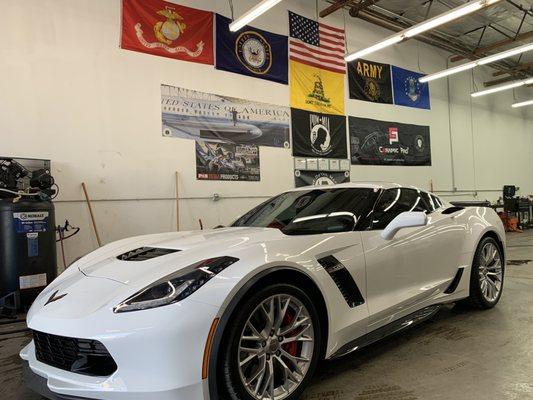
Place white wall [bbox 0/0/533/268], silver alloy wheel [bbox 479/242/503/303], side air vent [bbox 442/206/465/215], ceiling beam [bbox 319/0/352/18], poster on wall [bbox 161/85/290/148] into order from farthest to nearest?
ceiling beam [bbox 319/0/352/18], poster on wall [bbox 161/85/290/148], white wall [bbox 0/0/533/268], silver alloy wheel [bbox 479/242/503/303], side air vent [bbox 442/206/465/215]

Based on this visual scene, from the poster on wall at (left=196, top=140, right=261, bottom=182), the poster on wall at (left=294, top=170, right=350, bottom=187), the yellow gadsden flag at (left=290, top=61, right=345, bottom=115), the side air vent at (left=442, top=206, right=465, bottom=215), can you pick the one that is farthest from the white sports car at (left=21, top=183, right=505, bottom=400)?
the yellow gadsden flag at (left=290, top=61, right=345, bottom=115)

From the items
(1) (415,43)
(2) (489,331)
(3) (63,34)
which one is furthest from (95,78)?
(1) (415,43)

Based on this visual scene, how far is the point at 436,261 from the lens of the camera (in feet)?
9.55

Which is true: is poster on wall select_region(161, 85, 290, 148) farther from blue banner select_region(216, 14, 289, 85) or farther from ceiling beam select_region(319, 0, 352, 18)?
ceiling beam select_region(319, 0, 352, 18)

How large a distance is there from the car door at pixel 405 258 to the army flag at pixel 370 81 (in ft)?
21.6

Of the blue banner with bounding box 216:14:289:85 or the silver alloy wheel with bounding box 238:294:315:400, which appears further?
the blue banner with bounding box 216:14:289:85

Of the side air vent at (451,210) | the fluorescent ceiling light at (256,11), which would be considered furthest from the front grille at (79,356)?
the fluorescent ceiling light at (256,11)

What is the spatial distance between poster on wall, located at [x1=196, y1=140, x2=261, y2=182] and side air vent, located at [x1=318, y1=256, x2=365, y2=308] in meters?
4.96

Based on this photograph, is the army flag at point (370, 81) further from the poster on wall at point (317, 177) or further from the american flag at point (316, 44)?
the poster on wall at point (317, 177)

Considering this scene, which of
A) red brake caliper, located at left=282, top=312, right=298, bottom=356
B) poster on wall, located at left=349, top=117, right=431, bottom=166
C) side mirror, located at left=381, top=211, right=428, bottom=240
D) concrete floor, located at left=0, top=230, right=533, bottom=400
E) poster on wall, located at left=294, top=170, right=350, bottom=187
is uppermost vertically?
poster on wall, located at left=349, top=117, right=431, bottom=166

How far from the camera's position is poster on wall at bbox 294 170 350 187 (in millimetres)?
8184

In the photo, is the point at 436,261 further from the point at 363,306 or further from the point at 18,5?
the point at 18,5

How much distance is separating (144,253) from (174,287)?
0.61 m

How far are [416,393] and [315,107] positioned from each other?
7.06 metres
